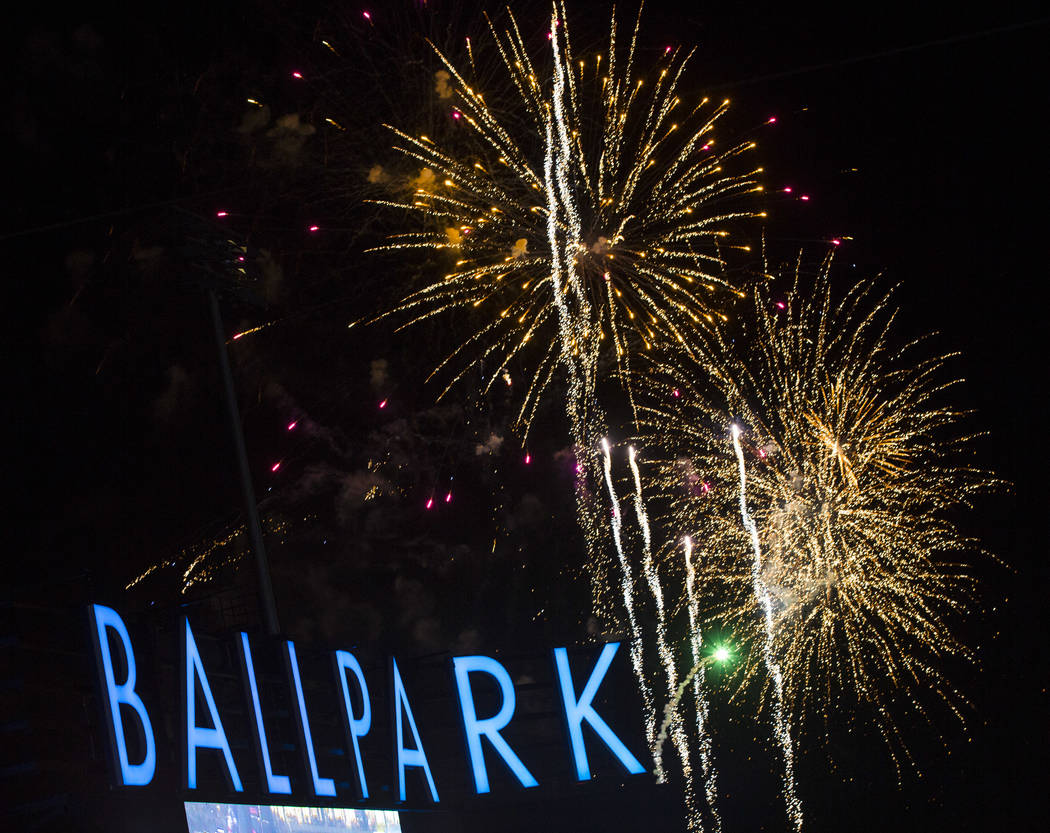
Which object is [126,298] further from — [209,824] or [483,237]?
[209,824]

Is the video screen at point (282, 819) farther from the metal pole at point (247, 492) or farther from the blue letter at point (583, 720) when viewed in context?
the blue letter at point (583, 720)

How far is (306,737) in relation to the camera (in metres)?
10.0

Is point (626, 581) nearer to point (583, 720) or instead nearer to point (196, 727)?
point (583, 720)

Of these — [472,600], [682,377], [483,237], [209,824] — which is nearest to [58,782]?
[209,824]

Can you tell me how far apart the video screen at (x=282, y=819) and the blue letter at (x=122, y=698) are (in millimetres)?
936

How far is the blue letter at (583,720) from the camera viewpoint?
13.0 metres

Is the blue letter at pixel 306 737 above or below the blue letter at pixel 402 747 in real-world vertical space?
above

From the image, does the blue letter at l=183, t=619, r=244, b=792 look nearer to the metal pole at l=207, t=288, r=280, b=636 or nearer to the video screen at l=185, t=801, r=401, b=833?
the video screen at l=185, t=801, r=401, b=833

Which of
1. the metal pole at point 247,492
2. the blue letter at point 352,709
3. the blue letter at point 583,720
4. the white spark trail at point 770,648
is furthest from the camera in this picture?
the white spark trail at point 770,648

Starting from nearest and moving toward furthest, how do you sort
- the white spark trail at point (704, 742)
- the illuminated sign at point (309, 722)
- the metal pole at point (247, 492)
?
the illuminated sign at point (309, 722)
the metal pole at point (247, 492)
the white spark trail at point (704, 742)

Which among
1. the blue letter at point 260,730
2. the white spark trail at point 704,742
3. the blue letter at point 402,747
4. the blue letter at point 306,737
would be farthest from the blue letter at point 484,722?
the white spark trail at point 704,742

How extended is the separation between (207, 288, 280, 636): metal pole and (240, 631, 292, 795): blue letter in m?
0.96

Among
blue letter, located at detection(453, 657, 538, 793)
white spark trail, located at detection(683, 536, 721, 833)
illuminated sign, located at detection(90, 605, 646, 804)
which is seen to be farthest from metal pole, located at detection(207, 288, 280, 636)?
white spark trail, located at detection(683, 536, 721, 833)

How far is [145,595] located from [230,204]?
7.18 meters
